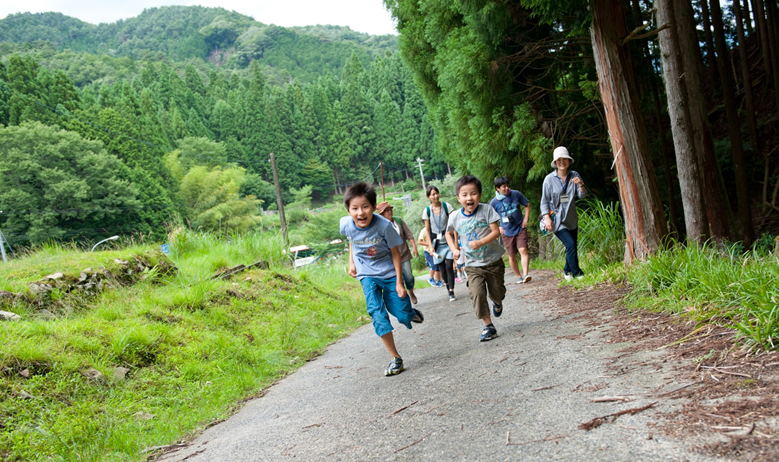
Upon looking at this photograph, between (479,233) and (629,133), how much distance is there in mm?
2680

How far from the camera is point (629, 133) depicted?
21.3 feet

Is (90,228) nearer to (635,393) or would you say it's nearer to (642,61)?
(642,61)

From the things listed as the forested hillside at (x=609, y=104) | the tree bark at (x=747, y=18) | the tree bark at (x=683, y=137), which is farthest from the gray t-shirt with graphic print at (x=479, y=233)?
the tree bark at (x=747, y=18)

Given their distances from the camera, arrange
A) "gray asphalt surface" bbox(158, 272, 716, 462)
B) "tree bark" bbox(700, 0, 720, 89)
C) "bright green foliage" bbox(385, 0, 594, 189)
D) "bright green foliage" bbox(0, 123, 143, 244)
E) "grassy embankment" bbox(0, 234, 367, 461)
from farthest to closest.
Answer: "bright green foliage" bbox(0, 123, 143, 244) < "tree bark" bbox(700, 0, 720, 89) < "bright green foliage" bbox(385, 0, 594, 189) < "grassy embankment" bbox(0, 234, 367, 461) < "gray asphalt surface" bbox(158, 272, 716, 462)

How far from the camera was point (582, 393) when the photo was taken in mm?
2988

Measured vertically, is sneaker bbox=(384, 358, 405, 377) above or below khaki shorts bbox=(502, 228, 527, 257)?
below

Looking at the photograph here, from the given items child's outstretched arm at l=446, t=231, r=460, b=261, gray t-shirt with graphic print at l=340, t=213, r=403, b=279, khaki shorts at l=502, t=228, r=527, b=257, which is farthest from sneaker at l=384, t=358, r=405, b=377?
khaki shorts at l=502, t=228, r=527, b=257

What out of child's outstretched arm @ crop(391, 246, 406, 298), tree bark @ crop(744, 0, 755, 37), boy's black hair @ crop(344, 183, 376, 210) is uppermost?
tree bark @ crop(744, 0, 755, 37)

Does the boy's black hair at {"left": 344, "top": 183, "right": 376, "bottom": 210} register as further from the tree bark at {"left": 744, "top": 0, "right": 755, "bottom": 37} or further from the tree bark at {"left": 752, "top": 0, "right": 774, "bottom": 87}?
the tree bark at {"left": 744, "top": 0, "right": 755, "bottom": 37}

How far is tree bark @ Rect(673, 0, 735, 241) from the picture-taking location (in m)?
7.15

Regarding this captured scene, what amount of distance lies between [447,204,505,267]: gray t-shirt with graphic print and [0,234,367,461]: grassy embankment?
8.55 feet

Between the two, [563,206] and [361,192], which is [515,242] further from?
[361,192]

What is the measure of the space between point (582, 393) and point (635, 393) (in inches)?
11.3

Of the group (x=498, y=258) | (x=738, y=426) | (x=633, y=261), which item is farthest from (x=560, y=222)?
(x=738, y=426)
